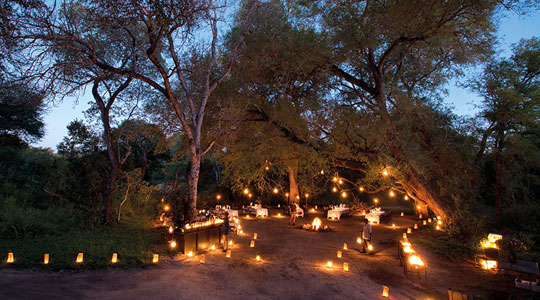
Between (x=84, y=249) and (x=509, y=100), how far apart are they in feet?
60.5

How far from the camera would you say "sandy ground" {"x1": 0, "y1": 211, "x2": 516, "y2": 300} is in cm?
547

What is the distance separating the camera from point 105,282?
5.89 m

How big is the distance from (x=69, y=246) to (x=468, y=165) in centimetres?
1798

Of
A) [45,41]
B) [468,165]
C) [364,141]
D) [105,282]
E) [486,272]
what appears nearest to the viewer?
[105,282]

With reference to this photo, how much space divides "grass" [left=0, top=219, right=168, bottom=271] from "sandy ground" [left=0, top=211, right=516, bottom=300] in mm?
434

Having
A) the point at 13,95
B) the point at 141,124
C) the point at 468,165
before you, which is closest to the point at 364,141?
the point at 468,165

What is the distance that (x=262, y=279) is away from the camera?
6992 millimetres

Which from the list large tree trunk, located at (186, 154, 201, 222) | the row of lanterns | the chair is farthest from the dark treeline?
the chair

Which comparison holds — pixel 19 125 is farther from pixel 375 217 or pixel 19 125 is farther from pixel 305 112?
pixel 375 217

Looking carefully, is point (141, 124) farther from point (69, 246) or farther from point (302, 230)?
point (302, 230)

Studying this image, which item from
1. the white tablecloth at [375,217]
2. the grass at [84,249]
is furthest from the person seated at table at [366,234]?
the grass at [84,249]

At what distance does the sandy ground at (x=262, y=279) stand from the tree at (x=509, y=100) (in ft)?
27.5

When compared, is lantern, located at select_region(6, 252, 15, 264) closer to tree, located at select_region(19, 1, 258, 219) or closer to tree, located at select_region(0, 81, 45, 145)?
tree, located at select_region(19, 1, 258, 219)

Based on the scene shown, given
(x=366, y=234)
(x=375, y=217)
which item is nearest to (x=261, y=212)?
(x=375, y=217)
